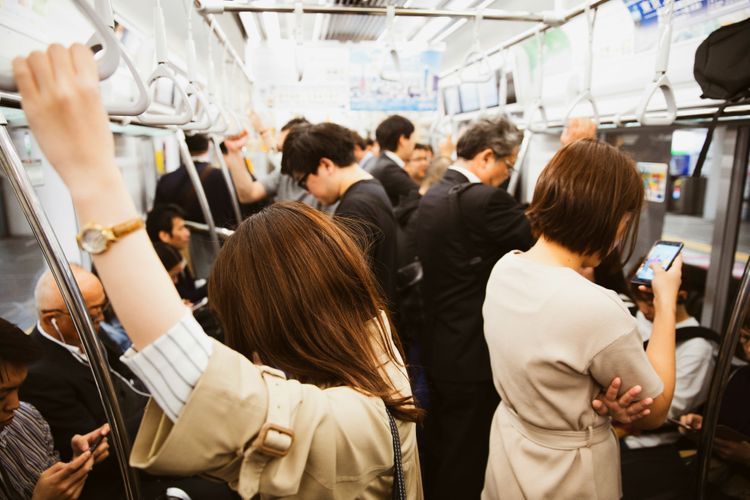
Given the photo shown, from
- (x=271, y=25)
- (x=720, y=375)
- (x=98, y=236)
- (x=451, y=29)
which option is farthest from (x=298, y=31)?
(x=271, y=25)

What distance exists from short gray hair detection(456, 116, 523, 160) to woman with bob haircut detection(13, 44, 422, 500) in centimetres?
158

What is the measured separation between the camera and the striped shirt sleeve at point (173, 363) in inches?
25.6

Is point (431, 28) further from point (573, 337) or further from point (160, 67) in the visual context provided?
point (573, 337)

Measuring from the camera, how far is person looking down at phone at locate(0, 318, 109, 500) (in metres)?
1.20

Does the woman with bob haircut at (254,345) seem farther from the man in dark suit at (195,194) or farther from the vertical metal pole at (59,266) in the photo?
the man in dark suit at (195,194)

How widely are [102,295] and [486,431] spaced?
6.38ft

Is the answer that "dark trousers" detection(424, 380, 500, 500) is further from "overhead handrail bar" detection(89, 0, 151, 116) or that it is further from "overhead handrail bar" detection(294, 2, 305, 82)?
"overhead handrail bar" detection(89, 0, 151, 116)

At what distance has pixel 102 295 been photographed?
6.44 ft

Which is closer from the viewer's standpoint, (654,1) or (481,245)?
(481,245)

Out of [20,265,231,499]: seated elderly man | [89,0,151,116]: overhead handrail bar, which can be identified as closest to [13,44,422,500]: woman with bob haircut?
[89,0,151,116]: overhead handrail bar

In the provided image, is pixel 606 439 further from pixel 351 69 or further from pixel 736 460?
pixel 351 69

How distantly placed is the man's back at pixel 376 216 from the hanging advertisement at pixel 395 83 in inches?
82.6

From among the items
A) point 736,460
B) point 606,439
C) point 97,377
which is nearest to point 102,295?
point 97,377

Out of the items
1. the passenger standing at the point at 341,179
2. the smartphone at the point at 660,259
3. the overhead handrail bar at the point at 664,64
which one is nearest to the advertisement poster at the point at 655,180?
the overhead handrail bar at the point at 664,64
